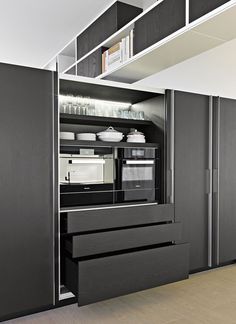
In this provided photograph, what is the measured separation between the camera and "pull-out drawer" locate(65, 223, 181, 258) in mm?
2305

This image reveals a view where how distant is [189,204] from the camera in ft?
10.3

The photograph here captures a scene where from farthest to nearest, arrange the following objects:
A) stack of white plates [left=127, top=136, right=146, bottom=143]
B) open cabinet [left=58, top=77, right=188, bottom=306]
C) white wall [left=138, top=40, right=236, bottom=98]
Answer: white wall [left=138, top=40, right=236, bottom=98], stack of white plates [left=127, top=136, right=146, bottom=143], open cabinet [left=58, top=77, right=188, bottom=306]

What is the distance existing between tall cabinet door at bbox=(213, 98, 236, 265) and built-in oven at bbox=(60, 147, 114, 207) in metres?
1.25

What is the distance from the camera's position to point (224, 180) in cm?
337

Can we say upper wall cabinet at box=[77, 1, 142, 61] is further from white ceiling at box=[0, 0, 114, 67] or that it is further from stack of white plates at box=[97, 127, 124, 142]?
stack of white plates at box=[97, 127, 124, 142]

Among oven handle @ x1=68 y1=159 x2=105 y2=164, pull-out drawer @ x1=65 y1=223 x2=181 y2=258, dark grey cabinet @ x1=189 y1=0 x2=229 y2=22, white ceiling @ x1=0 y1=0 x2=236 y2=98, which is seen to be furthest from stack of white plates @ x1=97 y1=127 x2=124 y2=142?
white ceiling @ x1=0 y1=0 x2=236 y2=98

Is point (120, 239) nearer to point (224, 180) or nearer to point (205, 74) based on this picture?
point (224, 180)

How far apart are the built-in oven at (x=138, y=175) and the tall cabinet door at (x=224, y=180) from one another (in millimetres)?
721

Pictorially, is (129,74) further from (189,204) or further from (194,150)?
(189,204)

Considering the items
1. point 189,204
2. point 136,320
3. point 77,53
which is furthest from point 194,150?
point 77,53

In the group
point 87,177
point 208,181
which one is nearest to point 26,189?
point 87,177

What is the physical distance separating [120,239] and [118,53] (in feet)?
6.02

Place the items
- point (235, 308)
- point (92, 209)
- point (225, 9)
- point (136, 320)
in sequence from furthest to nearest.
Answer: point (92, 209) → point (235, 308) → point (136, 320) → point (225, 9)

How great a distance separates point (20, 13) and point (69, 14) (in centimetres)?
55
